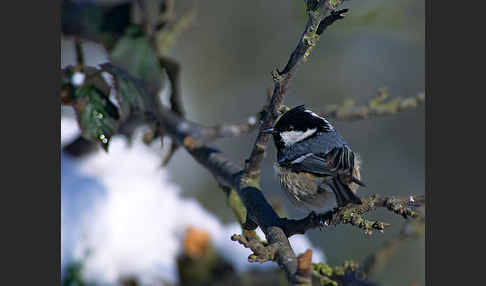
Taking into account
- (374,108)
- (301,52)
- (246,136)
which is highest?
(301,52)

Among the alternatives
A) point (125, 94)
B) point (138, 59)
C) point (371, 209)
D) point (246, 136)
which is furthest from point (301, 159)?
point (246, 136)

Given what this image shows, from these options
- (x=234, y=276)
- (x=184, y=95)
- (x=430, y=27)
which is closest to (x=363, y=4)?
(x=430, y=27)

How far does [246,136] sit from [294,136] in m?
0.58

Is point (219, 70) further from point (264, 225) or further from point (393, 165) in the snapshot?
point (264, 225)

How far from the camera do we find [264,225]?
49 centimetres

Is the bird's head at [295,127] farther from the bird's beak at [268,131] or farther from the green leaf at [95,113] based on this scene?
the green leaf at [95,113]

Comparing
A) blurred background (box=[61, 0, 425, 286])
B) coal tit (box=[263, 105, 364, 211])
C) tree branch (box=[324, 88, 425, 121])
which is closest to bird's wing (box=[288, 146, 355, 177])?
coal tit (box=[263, 105, 364, 211])

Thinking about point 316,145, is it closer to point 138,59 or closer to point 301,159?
point 301,159

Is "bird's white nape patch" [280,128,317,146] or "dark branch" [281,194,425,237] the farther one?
"bird's white nape patch" [280,128,317,146]

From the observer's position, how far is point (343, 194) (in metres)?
0.44

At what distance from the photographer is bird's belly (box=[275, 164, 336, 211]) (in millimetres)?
483

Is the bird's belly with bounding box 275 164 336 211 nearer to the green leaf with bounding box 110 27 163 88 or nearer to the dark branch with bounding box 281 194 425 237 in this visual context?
the dark branch with bounding box 281 194 425 237

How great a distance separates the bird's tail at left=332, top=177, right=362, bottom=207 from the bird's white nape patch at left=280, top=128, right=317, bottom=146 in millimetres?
82

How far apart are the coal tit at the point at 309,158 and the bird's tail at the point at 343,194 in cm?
2
